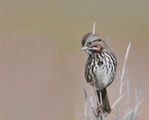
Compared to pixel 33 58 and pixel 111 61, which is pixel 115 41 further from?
pixel 111 61

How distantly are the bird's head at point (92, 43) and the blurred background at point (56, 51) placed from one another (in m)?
0.52

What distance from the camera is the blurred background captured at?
9875mm

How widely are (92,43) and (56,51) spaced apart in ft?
19.1

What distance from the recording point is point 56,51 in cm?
1247

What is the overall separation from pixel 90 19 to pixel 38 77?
5.52 metres

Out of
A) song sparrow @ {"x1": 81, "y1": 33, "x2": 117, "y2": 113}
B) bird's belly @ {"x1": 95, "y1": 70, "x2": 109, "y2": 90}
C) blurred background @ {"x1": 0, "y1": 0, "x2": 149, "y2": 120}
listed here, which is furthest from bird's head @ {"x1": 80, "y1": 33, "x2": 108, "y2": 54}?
blurred background @ {"x1": 0, "y1": 0, "x2": 149, "y2": 120}

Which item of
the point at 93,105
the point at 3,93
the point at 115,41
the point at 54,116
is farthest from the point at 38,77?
the point at 93,105

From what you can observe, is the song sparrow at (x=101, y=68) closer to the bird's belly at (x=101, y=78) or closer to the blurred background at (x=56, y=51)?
the bird's belly at (x=101, y=78)

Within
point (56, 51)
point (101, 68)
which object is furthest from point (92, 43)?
point (56, 51)

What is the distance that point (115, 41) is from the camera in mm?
14289

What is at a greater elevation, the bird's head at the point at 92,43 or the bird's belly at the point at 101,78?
the bird's head at the point at 92,43

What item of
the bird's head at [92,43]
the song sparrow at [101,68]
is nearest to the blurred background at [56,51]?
the song sparrow at [101,68]

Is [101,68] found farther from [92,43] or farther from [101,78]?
[92,43]

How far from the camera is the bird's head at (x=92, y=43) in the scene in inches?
256
